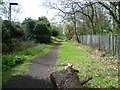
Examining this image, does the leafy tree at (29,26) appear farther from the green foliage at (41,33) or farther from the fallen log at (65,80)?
the fallen log at (65,80)

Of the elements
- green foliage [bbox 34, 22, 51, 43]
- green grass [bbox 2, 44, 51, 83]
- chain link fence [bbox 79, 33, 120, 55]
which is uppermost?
green foliage [bbox 34, 22, 51, 43]

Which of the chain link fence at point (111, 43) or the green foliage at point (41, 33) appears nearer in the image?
the chain link fence at point (111, 43)

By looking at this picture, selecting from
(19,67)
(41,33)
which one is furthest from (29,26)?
(19,67)

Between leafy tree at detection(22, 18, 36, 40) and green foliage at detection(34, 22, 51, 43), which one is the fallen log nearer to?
leafy tree at detection(22, 18, 36, 40)

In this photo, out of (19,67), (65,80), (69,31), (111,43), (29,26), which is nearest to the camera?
(65,80)

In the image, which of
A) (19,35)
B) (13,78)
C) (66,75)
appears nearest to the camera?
(66,75)

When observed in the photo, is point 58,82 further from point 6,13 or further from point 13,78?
point 6,13

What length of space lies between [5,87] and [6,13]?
3.42 metres

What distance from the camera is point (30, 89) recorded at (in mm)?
1783

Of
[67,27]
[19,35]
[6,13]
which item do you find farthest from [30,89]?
[67,27]

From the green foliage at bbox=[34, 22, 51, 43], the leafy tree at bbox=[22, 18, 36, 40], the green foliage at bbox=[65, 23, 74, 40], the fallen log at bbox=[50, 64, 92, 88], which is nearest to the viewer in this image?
the fallen log at bbox=[50, 64, 92, 88]

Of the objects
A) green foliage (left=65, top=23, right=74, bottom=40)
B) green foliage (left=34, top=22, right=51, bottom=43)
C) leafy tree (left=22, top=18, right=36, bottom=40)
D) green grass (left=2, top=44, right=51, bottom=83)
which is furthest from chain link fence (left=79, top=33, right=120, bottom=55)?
green foliage (left=65, top=23, right=74, bottom=40)

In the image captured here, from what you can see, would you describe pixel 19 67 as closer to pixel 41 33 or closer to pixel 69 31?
pixel 41 33

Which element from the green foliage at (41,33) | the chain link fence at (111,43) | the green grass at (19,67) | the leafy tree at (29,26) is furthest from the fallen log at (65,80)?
the green foliage at (41,33)
